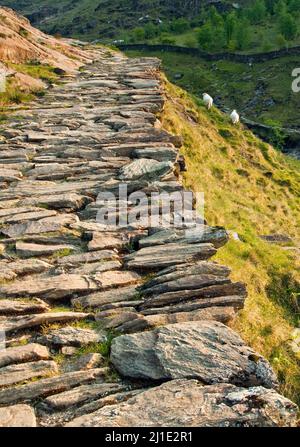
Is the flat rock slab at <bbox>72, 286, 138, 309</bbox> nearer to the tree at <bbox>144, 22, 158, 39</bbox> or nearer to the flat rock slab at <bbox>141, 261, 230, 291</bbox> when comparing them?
the flat rock slab at <bbox>141, 261, 230, 291</bbox>

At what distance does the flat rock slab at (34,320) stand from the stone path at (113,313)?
0.07ft

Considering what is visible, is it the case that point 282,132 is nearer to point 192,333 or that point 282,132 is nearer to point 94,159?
point 94,159

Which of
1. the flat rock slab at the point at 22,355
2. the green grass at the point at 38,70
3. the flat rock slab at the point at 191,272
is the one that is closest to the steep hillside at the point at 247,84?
the green grass at the point at 38,70

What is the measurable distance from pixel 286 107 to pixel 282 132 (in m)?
23.3

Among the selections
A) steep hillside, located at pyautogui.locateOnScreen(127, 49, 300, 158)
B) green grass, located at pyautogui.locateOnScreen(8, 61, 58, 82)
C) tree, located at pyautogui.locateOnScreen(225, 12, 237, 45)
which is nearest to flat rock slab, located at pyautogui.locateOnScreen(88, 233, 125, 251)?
green grass, located at pyautogui.locateOnScreen(8, 61, 58, 82)

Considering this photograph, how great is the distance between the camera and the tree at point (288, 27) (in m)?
126

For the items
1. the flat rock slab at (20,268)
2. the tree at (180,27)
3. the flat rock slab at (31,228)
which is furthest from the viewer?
the tree at (180,27)

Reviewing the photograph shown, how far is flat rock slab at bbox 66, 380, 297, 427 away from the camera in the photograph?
7352mm

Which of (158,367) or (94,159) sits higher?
(94,159)

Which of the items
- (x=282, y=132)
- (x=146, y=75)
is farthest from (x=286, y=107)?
(x=146, y=75)

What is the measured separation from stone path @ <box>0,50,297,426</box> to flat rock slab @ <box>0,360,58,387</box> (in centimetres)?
3

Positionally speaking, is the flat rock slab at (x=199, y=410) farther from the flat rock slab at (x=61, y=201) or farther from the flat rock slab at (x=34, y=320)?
the flat rock slab at (x=61, y=201)
